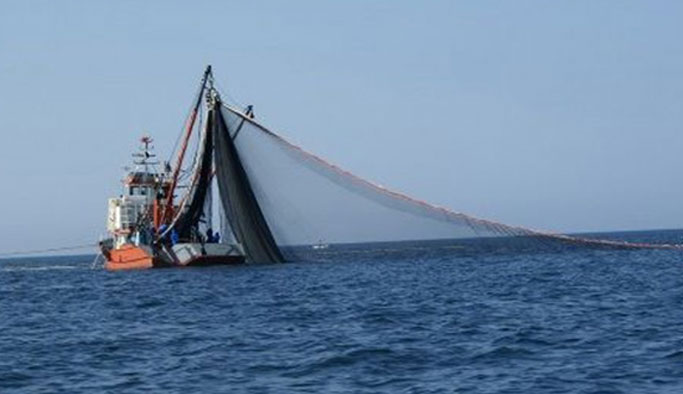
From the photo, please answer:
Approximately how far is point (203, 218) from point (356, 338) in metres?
48.4

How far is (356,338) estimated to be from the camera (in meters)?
28.7

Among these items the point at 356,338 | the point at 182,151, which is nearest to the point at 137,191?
the point at 182,151

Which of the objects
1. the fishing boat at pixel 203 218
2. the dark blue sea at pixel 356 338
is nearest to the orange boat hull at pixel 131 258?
the fishing boat at pixel 203 218

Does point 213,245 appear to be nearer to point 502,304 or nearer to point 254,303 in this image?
point 254,303

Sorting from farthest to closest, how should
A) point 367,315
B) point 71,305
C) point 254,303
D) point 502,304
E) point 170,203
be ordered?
point 170,203 → point 71,305 → point 254,303 → point 502,304 → point 367,315

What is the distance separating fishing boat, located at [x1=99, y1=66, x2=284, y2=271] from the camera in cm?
7088

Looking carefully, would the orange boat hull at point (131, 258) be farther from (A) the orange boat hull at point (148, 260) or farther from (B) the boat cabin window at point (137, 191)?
(B) the boat cabin window at point (137, 191)

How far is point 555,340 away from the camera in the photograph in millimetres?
27062

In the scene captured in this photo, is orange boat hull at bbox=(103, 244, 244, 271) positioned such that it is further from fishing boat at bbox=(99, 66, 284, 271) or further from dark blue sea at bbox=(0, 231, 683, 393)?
dark blue sea at bbox=(0, 231, 683, 393)

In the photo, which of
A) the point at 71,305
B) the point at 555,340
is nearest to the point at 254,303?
the point at 71,305

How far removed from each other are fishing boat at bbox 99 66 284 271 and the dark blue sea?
1811cm

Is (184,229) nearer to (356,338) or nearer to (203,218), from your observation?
(203,218)

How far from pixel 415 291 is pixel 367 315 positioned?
11844mm

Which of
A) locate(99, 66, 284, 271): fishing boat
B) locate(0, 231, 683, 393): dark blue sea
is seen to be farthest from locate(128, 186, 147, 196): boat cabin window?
locate(0, 231, 683, 393): dark blue sea
